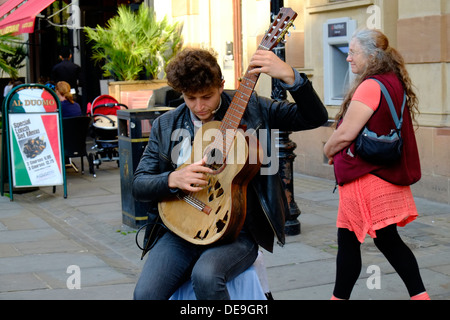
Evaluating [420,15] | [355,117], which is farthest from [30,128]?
[355,117]

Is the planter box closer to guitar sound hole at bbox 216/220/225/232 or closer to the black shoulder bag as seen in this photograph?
the black shoulder bag

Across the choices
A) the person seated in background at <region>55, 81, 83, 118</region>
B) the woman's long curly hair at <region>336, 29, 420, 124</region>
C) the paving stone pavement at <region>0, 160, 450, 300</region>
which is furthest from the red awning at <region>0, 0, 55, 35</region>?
the woman's long curly hair at <region>336, 29, 420, 124</region>

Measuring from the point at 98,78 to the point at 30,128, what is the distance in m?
10.4

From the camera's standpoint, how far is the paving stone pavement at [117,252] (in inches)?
215

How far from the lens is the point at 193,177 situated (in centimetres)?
345

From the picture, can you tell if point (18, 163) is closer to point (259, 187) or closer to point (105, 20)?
point (259, 187)

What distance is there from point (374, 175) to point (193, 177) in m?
1.42

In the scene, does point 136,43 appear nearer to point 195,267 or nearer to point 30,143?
point 30,143

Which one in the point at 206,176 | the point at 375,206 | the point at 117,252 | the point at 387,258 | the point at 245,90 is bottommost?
the point at 117,252

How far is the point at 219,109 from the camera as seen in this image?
12.0ft

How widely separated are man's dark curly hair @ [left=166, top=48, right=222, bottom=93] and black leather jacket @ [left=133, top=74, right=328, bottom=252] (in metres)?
0.20

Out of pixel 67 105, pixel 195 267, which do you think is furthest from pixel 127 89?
pixel 195 267

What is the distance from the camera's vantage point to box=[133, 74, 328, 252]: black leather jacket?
140 inches

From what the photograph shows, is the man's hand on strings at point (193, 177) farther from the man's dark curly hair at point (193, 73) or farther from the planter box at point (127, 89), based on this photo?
the planter box at point (127, 89)
